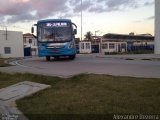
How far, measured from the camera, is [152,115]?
6.17m

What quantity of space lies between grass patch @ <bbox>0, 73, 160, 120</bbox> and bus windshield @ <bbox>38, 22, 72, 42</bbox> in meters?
16.0

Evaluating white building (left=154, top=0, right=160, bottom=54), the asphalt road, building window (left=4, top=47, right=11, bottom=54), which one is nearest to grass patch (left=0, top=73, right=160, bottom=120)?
the asphalt road

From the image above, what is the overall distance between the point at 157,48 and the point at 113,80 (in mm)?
43753

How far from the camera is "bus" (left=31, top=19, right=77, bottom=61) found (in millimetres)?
26609

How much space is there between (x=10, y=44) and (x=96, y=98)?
2401 inches

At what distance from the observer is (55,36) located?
26562mm

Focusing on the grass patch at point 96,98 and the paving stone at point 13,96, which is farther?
the paving stone at point 13,96

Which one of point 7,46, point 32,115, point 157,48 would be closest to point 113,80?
→ point 32,115

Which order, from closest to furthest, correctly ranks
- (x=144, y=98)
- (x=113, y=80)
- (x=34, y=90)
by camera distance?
(x=144, y=98) < (x=34, y=90) < (x=113, y=80)

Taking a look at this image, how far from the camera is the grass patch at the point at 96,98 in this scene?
6.74 m

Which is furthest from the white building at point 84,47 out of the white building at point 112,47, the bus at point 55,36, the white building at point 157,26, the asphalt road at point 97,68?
the asphalt road at point 97,68

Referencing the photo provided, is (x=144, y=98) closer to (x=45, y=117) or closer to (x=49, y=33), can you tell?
(x=45, y=117)

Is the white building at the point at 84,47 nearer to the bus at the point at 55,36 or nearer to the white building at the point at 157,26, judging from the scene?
the white building at the point at 157,26

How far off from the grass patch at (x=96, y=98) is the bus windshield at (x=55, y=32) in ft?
52.4
